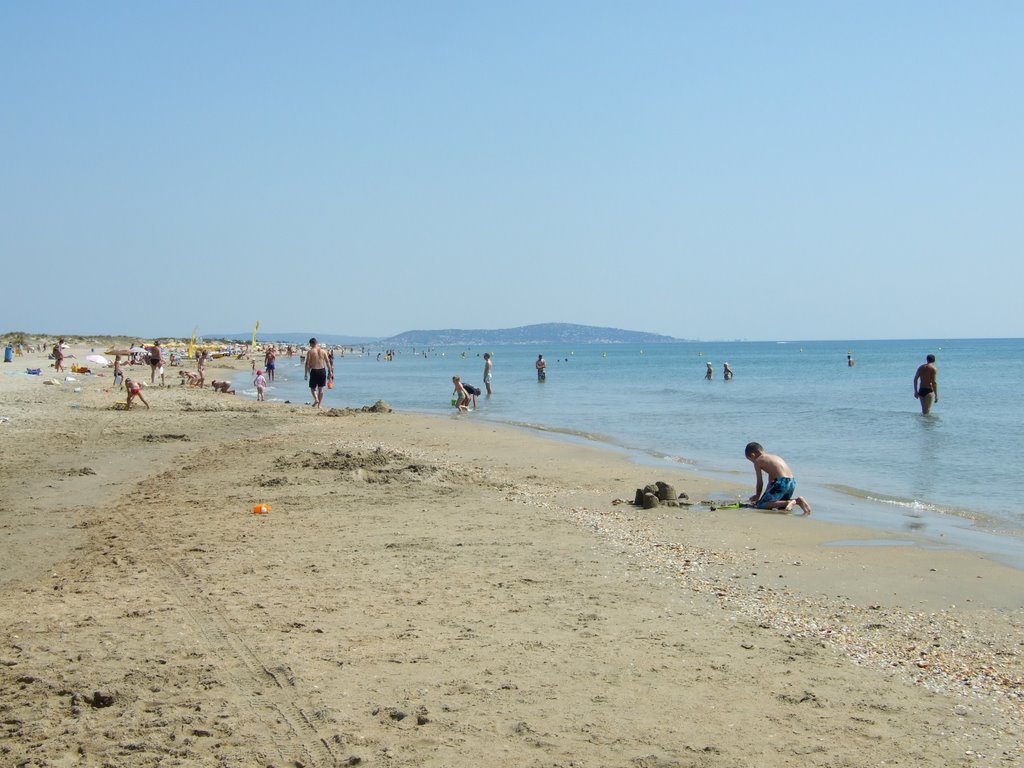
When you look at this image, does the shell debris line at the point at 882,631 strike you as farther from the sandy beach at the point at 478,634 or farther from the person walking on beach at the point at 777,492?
the person walking on beach at the point at 777,492

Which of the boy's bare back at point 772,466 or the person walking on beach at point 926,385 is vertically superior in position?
the person walking on beach at point 926,385

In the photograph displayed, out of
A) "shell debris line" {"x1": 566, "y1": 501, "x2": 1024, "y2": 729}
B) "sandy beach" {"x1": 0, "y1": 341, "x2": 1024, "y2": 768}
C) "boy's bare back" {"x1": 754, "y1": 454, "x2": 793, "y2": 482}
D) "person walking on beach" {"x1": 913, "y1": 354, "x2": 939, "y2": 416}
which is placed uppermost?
"person walking on beach" {"x1": 913, "y1": 354, "x2": 939, "y2": 416}

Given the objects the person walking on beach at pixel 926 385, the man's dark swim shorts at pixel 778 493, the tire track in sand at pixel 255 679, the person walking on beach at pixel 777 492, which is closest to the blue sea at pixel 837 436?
the person walking on beach at pixel 777 492

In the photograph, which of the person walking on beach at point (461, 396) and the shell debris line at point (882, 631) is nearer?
the shell debris line at point (882, 631)

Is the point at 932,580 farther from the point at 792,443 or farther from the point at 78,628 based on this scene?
the point at 792,443

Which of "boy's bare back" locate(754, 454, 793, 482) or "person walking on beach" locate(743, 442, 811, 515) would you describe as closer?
"person walking on beach" locate(743, 442, 811, 515)

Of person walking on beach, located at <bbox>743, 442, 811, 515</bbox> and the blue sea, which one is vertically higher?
person walking on beach, located at <bbox>743, 442, 811, 515</bbox>

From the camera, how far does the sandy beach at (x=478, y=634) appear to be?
13.4ft

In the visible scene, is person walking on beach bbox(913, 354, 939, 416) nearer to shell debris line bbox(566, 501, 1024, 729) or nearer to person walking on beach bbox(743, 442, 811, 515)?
person walking on beach bbox(743, 442, 811, 515)

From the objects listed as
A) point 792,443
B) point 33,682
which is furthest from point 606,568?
point 792,443

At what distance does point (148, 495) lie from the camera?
10.5 metres

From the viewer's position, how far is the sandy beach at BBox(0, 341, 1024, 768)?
4098 mm

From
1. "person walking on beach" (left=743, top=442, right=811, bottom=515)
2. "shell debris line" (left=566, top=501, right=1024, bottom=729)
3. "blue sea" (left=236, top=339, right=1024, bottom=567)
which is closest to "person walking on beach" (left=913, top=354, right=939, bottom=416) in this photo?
"blue sea" (left=236, top=339, right=1024, bottom=567)

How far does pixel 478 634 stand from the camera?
5520mm
